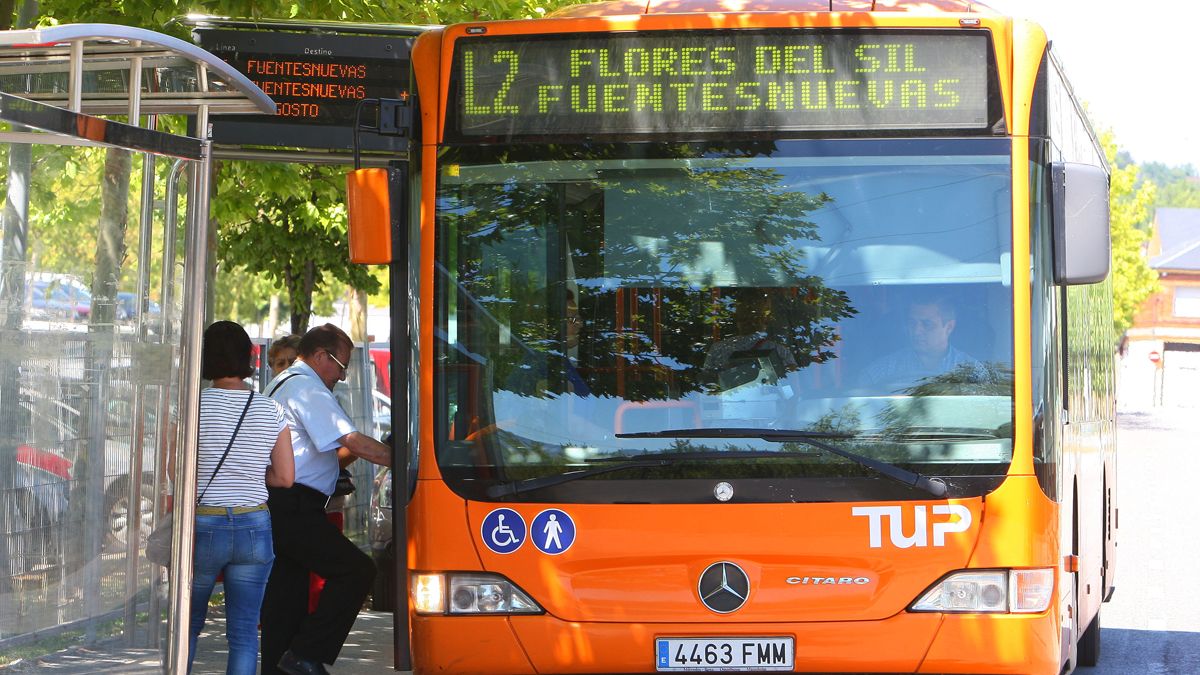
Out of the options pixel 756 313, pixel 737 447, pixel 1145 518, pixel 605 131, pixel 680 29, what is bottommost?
pixel 1145 518

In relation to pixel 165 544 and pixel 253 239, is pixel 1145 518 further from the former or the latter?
pixel 165 544

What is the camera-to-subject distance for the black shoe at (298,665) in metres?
7.82

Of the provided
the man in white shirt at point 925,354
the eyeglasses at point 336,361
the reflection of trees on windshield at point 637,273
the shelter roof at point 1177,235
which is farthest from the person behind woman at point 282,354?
the shelter roof at point 1177,235

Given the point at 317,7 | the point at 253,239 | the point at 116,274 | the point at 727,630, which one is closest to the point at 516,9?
the point at 317,7

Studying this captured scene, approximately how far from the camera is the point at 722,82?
20.4ft

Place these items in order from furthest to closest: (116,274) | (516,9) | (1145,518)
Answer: (1145,518)
(516,9)
(116,274)

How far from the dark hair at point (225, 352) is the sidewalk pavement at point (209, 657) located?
1.20 meters

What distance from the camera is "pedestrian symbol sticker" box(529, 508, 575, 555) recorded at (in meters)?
5.99

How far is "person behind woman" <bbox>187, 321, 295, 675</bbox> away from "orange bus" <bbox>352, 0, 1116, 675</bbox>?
39.9 inches

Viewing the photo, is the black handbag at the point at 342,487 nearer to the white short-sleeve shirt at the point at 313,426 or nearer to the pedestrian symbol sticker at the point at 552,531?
the white short-sleeve shirt at the point at 313,426

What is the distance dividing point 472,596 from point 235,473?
1.44 meters

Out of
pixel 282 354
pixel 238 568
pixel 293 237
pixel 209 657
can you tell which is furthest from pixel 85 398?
pixel 293 237

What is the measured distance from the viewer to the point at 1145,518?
2094 centimetres

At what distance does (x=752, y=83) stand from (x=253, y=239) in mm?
11836
